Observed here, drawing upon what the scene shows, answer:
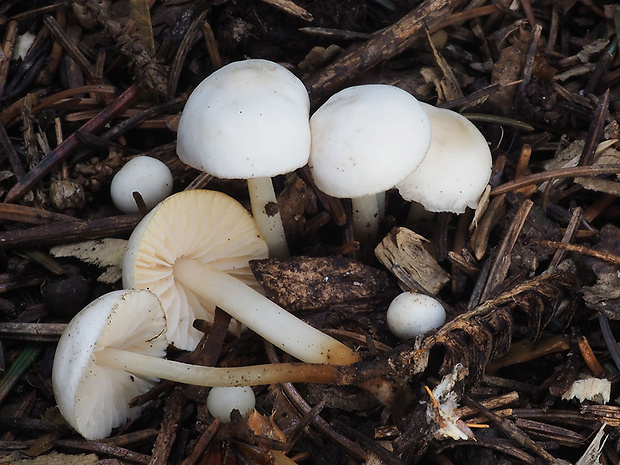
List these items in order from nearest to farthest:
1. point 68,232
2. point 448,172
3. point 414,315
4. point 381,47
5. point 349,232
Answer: point 414,315
point 448,172
point 68,232
point 349,232
point 381,47

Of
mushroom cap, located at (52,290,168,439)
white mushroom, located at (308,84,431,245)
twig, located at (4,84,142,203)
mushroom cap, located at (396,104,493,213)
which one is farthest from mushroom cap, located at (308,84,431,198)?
twig, located at (4,84,142,203)

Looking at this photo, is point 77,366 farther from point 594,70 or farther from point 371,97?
point 594,70

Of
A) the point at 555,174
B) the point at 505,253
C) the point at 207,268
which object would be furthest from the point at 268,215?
the point at 555,174

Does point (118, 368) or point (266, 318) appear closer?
point (118, 368)

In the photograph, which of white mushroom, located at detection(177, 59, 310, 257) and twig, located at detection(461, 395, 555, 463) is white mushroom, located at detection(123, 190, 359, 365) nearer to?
white mushroom, located at detection(177, 59, 310, 257)

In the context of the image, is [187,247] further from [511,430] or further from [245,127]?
[511,430]

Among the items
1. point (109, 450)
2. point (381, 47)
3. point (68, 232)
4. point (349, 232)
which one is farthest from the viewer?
point (381, 47)
